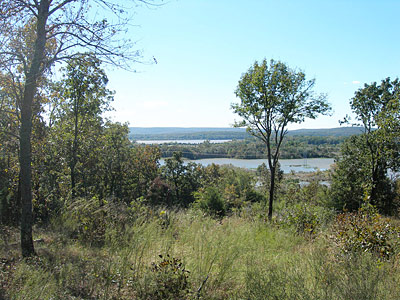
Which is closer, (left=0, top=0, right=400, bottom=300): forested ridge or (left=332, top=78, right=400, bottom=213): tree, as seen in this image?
(left=0, top=0, right=400, bottom=300): forested ridge

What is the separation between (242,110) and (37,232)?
1108 cm

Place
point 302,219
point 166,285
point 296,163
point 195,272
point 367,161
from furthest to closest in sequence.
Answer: point 296,163
point 367,161
point 302,219
point 195,272
point 166,285

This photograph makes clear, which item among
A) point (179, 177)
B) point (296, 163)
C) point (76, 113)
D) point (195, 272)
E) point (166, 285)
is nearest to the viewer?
point (166, 285)

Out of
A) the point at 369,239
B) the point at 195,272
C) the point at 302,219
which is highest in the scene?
the point at 369,239

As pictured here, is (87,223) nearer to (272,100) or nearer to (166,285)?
(166,285)

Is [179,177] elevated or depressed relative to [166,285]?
depressed

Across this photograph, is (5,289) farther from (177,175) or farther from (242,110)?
(177,175)

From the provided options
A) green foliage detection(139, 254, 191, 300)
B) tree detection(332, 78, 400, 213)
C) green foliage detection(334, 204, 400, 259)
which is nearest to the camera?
green foliage detection(139, 254, 191, 300)

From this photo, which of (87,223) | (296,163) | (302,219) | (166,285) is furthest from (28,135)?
(296,163)

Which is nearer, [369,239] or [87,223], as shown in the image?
[369,239]

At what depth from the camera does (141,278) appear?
3.23 metres

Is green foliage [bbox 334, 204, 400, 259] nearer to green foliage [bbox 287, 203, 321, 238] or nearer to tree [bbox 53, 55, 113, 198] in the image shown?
green foliage [bbox 287, 203, 321, 238]

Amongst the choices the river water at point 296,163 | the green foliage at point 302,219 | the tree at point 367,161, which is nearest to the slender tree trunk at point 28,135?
the green foliage at point 302,219

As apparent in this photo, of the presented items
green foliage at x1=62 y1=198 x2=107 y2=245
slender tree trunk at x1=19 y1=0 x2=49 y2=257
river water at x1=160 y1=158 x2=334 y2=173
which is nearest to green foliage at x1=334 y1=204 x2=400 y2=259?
green foliage at x1=62 y1=198 x2=107 y2=245
